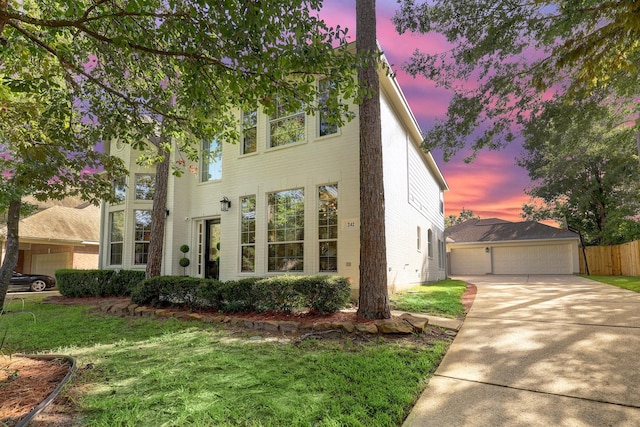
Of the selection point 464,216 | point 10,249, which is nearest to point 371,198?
point 10,249

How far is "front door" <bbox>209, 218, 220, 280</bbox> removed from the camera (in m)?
10.5

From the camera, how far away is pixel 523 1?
22.0ft

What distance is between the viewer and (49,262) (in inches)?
730

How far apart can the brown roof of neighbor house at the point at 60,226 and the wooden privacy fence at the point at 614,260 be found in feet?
88.2

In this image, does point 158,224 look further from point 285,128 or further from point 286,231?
point 285,128

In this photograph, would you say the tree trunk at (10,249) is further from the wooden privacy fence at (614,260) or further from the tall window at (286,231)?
the wooden privacy fence at (614,260)

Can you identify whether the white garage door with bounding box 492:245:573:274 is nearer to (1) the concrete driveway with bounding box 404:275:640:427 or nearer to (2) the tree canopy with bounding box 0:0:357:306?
(1) the concrete driveway with bounding box 404:275:640:427

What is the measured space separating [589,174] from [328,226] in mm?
23644

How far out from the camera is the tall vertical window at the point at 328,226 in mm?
8109

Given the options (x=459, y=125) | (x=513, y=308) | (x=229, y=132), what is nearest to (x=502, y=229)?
(x=459, y=125)

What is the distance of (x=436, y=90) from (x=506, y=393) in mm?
8247

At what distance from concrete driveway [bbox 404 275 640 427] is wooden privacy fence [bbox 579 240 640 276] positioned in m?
13.9

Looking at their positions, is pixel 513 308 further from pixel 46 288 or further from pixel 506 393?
pixel 46 288

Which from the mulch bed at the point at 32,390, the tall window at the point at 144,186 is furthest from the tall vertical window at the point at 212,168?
the mulch bed at the point at 32,390
